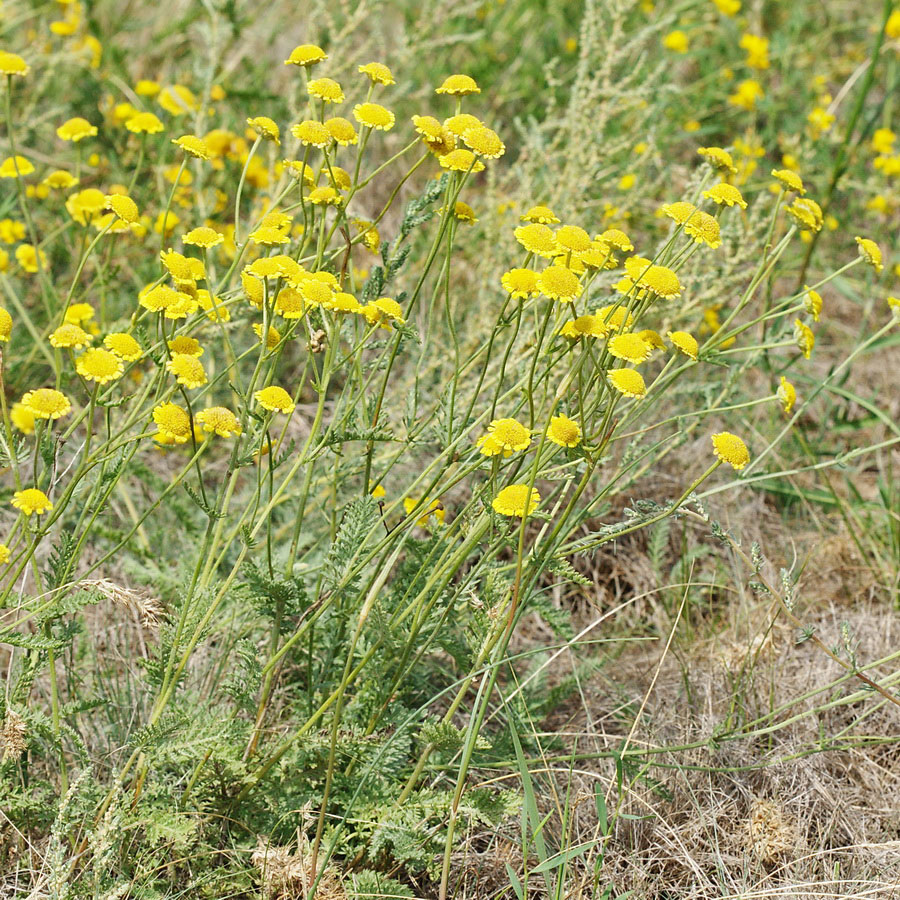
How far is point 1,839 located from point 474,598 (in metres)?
0.86

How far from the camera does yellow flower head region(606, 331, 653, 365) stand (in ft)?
4.90

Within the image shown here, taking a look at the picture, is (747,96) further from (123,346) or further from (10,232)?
(123,346)

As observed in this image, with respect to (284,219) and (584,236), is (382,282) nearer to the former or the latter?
(284,219)

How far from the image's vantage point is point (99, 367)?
4.79 ft

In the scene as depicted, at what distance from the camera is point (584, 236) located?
156 centimetres

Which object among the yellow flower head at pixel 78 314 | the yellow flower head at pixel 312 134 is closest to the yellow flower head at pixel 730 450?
the yellow flower head at pixel 312 134

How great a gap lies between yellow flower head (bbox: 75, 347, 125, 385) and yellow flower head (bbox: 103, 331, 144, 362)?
0.03 m

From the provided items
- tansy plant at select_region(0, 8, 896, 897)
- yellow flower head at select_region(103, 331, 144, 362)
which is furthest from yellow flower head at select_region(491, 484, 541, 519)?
yellow flower head at select_region(103, 331, 144, 362)

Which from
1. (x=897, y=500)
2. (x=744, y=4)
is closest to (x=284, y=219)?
(x=897, y=500)

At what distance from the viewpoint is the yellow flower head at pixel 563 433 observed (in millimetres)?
1506

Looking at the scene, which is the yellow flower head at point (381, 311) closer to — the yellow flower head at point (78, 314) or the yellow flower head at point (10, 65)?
the yellow flower head at point (78, 314)

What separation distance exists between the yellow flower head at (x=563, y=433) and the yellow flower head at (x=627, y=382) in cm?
9

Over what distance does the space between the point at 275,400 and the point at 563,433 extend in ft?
1.37

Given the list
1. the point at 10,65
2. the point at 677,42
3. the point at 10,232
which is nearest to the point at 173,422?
the point at 10,65
